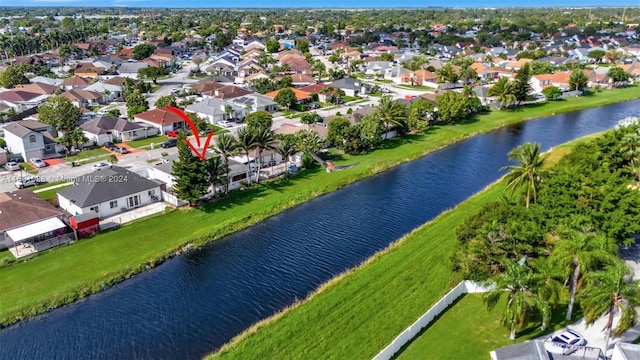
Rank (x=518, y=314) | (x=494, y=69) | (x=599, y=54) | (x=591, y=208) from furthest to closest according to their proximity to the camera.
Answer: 1. (x=599, y=54)
2. (x=494, y=69)
3. (x=591, y=208)
4. (x=518, y=314)

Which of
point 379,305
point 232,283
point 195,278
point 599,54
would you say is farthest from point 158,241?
point 599,54

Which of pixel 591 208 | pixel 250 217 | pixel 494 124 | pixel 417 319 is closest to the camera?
pixel 417 319

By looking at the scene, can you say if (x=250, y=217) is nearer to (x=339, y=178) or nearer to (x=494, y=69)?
(x=339, y=178)

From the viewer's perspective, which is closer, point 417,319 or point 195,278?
point 417,319

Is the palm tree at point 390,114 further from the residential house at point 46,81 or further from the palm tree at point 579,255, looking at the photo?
the residential house at point 46,81

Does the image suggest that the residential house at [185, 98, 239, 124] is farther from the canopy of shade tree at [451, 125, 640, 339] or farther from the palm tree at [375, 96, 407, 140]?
the canopy of shade tree at [451, 125, 640, 339]

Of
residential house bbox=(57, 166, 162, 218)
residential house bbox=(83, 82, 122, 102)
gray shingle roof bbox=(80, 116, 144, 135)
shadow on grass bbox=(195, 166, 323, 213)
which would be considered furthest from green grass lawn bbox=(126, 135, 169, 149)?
residential house bbox=(83, 82, 122, 102)

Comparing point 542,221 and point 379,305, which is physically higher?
point 542,221
